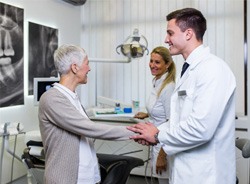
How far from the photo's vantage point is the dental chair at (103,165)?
6.91ft

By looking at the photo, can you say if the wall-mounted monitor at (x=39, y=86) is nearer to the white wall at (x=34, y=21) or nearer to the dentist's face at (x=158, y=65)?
the white wall at (x=34, y=21)

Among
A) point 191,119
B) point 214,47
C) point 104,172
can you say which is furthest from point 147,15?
point 191,119

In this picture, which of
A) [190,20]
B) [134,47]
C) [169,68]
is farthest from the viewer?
[134,47]

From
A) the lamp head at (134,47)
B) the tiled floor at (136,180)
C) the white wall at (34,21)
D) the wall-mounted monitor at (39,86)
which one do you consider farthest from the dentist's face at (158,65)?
the white wall at (34,21)

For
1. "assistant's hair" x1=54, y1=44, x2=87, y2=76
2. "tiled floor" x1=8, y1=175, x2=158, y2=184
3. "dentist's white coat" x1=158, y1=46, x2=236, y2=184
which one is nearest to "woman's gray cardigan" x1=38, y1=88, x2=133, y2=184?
"assistant's hair" x1=54, y1=44, x2=87, y2=76

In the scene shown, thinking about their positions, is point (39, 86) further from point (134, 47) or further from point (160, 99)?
point (160, 99)

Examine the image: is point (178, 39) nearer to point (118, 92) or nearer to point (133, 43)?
point (133, 43)

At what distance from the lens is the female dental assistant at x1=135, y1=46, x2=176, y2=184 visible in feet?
6.63

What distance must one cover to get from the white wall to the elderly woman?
1.76 metres

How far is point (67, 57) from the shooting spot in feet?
4.87

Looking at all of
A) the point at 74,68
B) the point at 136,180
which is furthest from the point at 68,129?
the point at 136,180

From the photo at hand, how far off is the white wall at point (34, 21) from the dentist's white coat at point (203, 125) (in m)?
2.26

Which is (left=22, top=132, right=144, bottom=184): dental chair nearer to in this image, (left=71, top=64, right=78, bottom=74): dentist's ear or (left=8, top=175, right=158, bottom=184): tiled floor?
(left=71, top=64, right=78, bottom=74): dentist's ear

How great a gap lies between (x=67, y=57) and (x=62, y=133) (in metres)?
0.39
